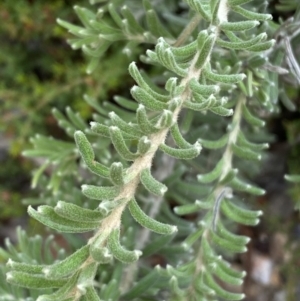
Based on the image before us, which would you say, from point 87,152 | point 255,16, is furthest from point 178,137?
point 255,16

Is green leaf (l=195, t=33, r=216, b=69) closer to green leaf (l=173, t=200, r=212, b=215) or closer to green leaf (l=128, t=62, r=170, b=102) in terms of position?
green leaf (l=128, t=62, r=170, b=102)

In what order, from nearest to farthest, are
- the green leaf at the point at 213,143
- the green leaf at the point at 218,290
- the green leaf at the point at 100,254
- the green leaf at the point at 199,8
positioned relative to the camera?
the green leaf at the point at 100,254 < the green leaf at the point at 199,8 < the green leaf at the point at 218,290 < the green leaf at the point at 213,143

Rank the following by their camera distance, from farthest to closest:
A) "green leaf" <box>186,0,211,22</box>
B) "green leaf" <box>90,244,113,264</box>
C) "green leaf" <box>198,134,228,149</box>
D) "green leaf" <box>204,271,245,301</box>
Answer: "green leaf" <box>198,134,228,149</box> → "green leaf" <box>204,271,245,301</box> → "green leaf" <box>186,0,211,22</box> → "green leaf" <box>90,244,113,264</box>

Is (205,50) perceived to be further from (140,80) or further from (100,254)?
(100,254)

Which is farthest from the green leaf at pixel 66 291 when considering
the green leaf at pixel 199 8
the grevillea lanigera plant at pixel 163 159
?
the green leaf at pixel 199 8

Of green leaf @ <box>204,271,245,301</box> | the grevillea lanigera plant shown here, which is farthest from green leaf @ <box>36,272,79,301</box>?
green leaf @ <box>204,271,245,301</box>

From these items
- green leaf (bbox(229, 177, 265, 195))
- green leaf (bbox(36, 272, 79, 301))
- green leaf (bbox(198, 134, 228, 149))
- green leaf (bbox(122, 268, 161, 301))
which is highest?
green leaf (bbox(36, 272, 79, 301))

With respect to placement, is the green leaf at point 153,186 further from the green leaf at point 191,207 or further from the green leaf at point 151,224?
the green leaf at point 191,207

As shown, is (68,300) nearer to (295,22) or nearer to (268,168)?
(295,22)

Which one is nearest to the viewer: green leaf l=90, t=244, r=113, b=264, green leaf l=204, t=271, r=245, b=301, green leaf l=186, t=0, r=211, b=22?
green leaf l=90, t=244, r=113, b=264
